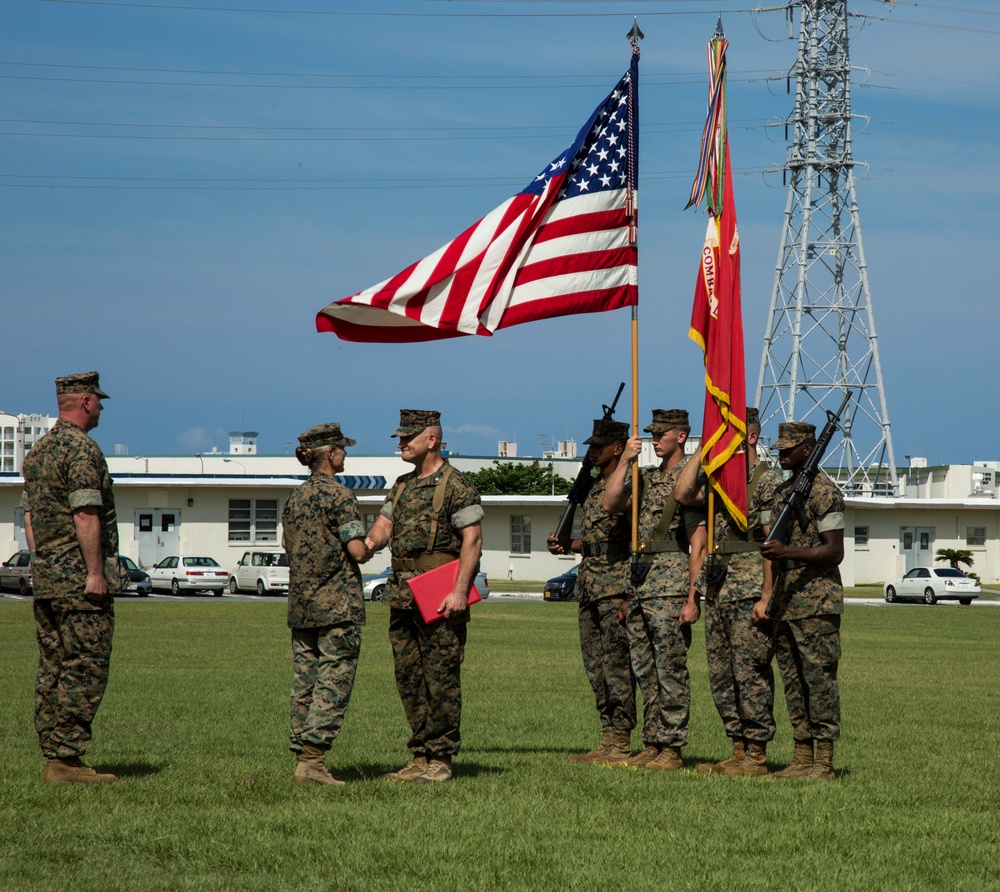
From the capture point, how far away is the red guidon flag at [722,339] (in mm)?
9234

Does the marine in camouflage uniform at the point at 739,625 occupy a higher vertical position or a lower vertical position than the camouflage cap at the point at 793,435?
lower

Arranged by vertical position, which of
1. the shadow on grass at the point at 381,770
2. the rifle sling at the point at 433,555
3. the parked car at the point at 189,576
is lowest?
the parked car at the point at 189,576

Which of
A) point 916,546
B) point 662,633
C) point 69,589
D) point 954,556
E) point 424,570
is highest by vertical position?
point 424,570

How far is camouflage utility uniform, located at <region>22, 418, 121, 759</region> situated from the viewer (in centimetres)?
815

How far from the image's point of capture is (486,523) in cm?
5772

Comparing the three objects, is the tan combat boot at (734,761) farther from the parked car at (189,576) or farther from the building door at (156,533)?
the building door at (156,533)

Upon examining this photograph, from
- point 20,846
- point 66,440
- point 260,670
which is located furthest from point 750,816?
point 260,670

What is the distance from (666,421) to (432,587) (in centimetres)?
216

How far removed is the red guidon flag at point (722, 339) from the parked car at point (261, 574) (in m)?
38.0

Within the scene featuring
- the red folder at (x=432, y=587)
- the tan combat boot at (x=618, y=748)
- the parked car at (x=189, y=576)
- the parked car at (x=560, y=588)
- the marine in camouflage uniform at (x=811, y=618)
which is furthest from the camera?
the parked car at (x=189, y=576)

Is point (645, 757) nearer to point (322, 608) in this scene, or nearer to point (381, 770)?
point (381, 770)

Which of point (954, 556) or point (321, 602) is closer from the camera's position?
point (321, 602)

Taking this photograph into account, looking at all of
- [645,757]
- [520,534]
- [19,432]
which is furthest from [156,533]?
[19,432]

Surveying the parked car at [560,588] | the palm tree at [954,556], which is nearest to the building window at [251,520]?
the parked car at [560,588]
